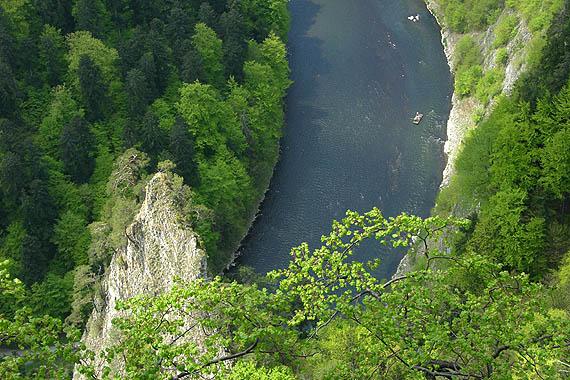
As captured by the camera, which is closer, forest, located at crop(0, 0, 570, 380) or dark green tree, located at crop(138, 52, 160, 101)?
forest, located at crop(0, 0, 570, 380)

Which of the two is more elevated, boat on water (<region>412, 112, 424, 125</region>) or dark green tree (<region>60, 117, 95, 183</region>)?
boat on water (<region>412, 112, 424, 125</region>)

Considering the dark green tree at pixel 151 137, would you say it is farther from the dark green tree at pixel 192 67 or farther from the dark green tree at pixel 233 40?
the dark green tree at pixel 233 40

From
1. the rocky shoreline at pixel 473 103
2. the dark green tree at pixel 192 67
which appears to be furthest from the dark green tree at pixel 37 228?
the rocky shoreline at pixel 473 103

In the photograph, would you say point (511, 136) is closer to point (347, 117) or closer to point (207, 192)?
point (207, 192)

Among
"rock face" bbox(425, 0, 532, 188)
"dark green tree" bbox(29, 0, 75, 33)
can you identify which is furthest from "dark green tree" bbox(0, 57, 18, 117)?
"rock face" bbox(425, 0, 532, 188)

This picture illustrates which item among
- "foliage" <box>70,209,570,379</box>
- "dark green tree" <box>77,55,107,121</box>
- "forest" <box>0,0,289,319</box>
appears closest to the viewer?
"foliage" <box>70,209,570,379</box>

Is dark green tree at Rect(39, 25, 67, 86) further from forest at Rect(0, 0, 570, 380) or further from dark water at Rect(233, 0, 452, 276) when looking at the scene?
dark water at Rect(233, 0, 452, 276)

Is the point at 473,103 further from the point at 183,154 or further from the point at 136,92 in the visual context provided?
the point at 136,92

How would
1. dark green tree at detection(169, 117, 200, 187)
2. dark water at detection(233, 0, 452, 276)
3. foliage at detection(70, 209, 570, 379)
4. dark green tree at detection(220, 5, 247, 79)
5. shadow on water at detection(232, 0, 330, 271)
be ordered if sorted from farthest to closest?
dark green tree at detection(220, 5, 247, 79) → shadow on water at detection(232, 0, 330, 271) → dark water at detection(233, 0, 452, 276) → dark green tree at detection(169, 117, 200, 187) → foliage at detection(70, 209, 570, 379)
